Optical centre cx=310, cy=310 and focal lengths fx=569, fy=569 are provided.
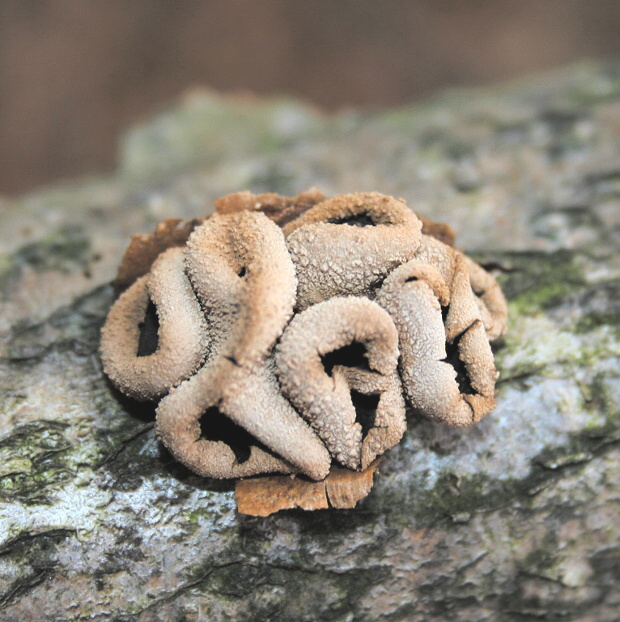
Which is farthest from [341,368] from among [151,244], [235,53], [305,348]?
[235,53]

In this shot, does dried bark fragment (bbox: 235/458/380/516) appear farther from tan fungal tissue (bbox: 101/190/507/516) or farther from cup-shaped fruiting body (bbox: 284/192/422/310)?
cup-shaped fruiting body (bbox: 284/192/422/310)

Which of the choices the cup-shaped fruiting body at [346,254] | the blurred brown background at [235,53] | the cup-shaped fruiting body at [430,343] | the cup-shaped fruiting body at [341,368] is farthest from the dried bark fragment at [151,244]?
the blurred brown background at [235,53]

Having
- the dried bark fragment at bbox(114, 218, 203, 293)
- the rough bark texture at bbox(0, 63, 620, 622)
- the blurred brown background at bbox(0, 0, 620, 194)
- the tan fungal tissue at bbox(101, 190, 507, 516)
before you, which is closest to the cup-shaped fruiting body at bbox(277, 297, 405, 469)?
the tan fungal tissue at bbox(101, 190, 507, 516)

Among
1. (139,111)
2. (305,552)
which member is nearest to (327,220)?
(305,552)

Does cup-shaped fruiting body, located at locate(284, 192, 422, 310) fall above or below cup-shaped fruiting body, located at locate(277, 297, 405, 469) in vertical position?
above

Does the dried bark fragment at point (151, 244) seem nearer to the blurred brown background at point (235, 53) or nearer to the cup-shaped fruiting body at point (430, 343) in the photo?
the cup-shaped fruiting body at point (430, 343)

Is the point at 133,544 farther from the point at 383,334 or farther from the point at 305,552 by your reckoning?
the point at 383,334
